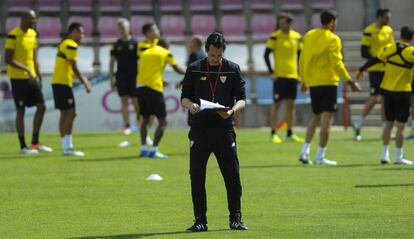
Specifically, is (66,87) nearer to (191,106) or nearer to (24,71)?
(24,71)

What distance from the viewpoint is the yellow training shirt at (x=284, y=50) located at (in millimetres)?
23766

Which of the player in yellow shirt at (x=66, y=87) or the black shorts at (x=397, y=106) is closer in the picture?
the black shorts at (x=397, y=106)

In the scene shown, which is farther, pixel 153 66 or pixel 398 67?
pixel 153 66

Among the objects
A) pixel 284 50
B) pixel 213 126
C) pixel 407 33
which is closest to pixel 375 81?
pixel 284 50

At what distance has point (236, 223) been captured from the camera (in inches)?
450

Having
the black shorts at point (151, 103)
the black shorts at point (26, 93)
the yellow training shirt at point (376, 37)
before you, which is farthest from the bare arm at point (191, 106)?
the yellow training shirt at point (376, 37)

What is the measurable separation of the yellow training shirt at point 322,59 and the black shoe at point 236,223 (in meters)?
7.20

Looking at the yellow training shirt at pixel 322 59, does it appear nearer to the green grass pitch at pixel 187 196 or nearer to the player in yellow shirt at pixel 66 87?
the green grass pitch at pixel 187 196

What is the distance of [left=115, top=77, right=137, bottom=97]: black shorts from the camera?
84.2 ft

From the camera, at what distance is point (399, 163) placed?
18.7m

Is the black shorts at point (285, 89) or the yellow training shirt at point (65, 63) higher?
the yellow training shirt at point (65, 63)

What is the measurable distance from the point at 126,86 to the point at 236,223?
14.5 meters

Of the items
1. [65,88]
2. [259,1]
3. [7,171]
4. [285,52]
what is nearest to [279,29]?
[285,52]

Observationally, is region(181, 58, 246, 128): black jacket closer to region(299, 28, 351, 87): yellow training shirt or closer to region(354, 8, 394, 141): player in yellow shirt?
region(299, 28, 351, 87): yellow training shirt
